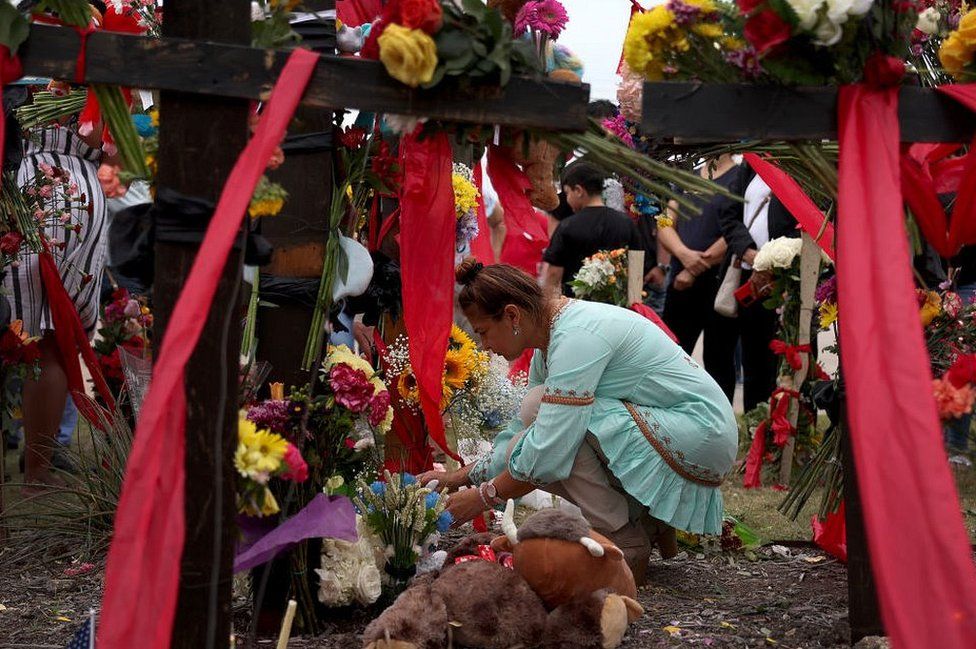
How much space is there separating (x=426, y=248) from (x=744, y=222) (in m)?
3.57

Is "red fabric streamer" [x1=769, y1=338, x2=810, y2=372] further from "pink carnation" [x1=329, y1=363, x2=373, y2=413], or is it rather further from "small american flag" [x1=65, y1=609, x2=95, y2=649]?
"small american flag" [x1=65, y1=609, x2=95, y2=649]

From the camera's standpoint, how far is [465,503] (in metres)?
4.11

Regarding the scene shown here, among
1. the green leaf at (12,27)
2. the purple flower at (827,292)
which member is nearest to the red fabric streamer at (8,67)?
the green leaf at (12,27)

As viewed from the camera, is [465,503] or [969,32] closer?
[969,32]

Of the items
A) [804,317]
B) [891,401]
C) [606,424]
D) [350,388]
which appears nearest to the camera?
[891,401]

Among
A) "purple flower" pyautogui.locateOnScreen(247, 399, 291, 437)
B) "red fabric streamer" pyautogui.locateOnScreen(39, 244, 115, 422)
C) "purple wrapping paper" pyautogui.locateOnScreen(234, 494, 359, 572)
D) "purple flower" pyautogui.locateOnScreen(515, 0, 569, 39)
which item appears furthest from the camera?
"purple flower" pyautogui.locateOnScreen(515, 0, 569, 39)

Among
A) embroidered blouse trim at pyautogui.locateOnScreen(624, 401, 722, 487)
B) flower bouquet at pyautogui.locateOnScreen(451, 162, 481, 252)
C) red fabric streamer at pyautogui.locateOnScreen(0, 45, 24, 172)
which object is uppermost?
red fabric streamer at pyautogui.locateOnScreen(0, 45, 24, 172)

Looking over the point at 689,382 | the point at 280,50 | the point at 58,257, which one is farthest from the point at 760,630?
the point at 58,257

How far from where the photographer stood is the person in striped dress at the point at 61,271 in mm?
5148

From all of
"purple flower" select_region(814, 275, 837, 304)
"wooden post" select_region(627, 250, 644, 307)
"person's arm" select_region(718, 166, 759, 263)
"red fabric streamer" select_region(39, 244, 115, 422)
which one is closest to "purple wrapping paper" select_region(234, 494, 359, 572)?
"red fabric streamer" select_region(39, 244, 115, 422)

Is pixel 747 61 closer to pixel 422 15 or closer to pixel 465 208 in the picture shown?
pixel 422 15

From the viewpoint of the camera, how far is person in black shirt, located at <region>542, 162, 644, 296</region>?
24.0 feet

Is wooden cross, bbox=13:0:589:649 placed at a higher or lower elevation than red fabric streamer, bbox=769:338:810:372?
higher

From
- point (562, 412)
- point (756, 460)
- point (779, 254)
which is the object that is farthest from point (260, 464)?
point (779, 254)
